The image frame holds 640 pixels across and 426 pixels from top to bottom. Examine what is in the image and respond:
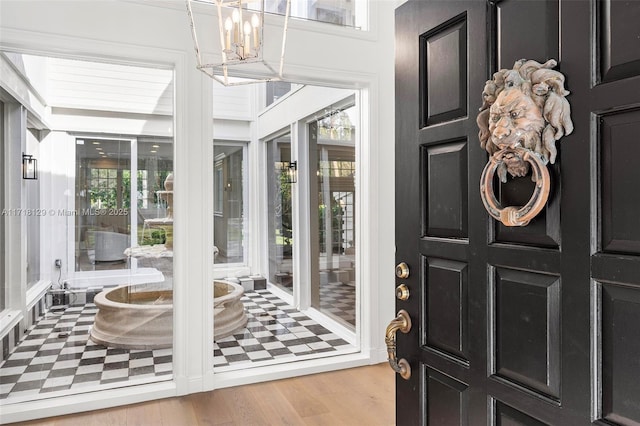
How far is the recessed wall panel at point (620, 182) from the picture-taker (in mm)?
841

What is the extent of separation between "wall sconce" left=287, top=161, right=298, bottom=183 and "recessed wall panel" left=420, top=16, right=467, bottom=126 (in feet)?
10.2

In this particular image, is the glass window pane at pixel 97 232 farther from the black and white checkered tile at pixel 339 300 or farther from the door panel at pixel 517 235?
the door panel at pixel 517 235

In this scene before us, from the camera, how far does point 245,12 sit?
3.24 meters

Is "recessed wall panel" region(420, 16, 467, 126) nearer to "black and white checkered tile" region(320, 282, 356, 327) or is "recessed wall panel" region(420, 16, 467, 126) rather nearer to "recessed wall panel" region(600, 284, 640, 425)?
"recessed wall panel" region(600, 284, 640, 425)

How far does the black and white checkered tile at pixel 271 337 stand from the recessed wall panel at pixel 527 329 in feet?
8.88

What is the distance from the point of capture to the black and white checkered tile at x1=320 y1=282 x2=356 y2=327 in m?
4.01

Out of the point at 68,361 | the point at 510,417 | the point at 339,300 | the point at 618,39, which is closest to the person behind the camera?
the point at 618,39

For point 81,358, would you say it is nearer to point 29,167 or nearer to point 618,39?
point 29,167

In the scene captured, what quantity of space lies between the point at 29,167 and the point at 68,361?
1395mm

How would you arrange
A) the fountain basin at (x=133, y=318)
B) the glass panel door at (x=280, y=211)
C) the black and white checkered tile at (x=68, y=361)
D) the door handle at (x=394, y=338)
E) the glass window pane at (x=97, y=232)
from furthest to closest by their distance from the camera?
the glass panel door at (x=280, y=211), the fountain basin at (x=133, y=318), the glass window pane at (x=97, y=232), the black and white checkered tile at (x=68, y=361), the door handle at (x=394, y=338)

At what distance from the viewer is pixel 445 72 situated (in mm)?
1300

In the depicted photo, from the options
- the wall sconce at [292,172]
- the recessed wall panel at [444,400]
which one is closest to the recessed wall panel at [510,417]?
the recessed wall panel at [444,400]

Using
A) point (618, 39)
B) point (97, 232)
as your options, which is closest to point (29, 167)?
point (97, 232)

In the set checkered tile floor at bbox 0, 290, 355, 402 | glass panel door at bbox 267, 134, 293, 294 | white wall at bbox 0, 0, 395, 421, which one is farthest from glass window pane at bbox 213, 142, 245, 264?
checkered tile floor at bbox 0, 290, 355, 402
